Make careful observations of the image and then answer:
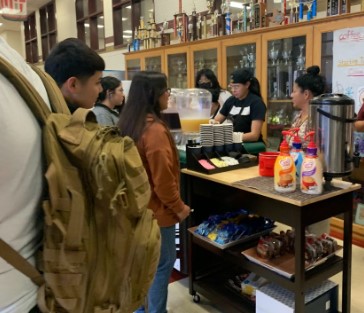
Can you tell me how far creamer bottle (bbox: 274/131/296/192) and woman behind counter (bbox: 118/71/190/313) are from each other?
456mm

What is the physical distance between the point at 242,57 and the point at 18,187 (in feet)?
11.8

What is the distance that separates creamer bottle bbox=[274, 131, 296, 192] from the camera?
5.38 feet

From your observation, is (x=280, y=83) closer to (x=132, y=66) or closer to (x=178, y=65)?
(x=178, y=65)

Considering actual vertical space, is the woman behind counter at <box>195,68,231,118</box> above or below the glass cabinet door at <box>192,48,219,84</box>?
below

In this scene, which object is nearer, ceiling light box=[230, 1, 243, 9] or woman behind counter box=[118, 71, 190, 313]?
woman behind counter box=[118, 71, 190, 313]

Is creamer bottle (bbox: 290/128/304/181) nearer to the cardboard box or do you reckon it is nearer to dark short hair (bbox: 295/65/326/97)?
the cardboard box

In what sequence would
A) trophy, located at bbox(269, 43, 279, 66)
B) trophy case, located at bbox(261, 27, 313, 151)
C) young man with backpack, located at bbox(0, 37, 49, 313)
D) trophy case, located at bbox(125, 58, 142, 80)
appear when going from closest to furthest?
young man with backpack, located at bbox(0, 37, 49, 313), trophy case, located at bbox(261, 27, 313, 151), trophy, located at bbox(269, 43, 279, 66), trophy case, located at bbox(125, 58, 142, 80)

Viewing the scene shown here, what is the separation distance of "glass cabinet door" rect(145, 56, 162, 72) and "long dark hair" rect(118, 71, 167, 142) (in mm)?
3417

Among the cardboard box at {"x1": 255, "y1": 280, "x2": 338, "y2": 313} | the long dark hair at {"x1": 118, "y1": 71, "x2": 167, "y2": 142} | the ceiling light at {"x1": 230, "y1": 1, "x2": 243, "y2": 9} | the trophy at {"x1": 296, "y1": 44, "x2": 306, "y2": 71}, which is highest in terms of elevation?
the ceiling light at {"x1": 230, "y1": 1, "x2": 243, "y2": 9}

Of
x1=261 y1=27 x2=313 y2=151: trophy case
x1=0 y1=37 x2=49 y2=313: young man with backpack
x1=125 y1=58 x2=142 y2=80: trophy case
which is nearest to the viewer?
x1=0 y1=37 x2=49 y2=313: young man with backpack

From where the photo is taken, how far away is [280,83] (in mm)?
3785

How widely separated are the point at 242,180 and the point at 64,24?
7.99 meters

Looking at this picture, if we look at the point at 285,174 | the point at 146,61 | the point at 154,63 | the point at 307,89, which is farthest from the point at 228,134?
the point at 146,61

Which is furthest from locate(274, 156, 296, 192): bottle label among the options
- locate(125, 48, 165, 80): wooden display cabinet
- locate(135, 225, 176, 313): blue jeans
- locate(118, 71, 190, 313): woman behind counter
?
locate(125, 48, 165, 80): wooden display cabinet
